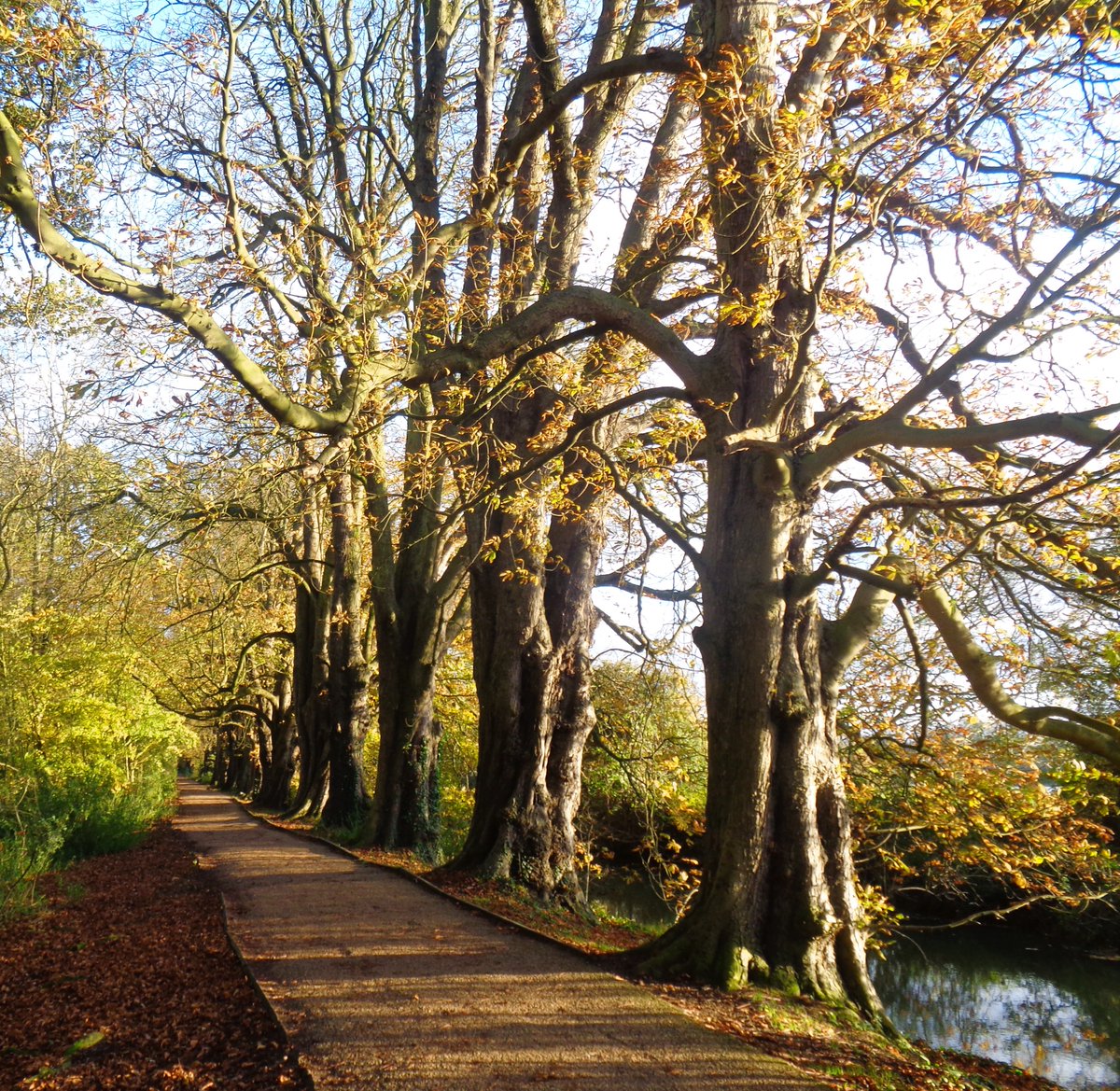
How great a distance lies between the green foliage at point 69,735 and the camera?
1321 cm

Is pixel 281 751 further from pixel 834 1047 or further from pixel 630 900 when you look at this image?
pixel 834 1047

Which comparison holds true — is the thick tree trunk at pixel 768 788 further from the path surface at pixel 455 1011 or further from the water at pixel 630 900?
the water at pixel 630 900

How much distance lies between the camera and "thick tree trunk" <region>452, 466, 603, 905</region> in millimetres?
9414

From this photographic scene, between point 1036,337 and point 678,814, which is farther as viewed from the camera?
point 678,814

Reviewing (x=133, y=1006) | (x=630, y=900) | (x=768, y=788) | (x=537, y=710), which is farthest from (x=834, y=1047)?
(x=630, y=900)

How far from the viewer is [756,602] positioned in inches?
243

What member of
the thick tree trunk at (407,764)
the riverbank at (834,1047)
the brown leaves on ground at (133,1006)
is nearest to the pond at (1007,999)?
the thick tree trunk at (407,764)

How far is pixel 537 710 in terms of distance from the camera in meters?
9.55

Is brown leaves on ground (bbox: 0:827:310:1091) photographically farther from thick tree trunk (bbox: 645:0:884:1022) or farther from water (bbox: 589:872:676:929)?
water (bbox: 589:872:676:929)

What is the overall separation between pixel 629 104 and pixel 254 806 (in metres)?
23.5

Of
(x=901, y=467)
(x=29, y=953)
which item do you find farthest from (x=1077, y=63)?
(x=29, y=953)

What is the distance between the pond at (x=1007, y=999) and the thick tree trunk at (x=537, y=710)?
9.74 ft

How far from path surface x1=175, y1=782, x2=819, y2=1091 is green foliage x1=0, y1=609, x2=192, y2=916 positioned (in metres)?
6.02

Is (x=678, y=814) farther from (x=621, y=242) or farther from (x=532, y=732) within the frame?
(x=621, y=242)
